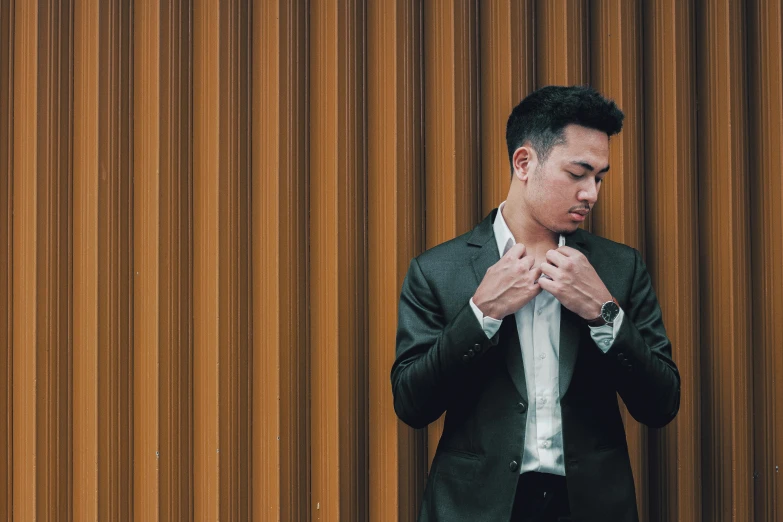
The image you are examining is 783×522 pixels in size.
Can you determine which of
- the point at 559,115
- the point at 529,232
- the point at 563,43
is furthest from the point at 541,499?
the point at 563,43

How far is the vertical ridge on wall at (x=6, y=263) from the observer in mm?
2584

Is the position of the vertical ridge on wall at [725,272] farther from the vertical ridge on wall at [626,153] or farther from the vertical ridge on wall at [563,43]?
the vertical ridge on wall at [563,43]

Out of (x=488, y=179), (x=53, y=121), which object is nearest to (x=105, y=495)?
(x=53, y=121)

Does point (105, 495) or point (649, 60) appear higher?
point (649, 60)

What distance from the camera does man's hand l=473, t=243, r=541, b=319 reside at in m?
1.71

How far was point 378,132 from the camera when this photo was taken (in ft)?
8.12

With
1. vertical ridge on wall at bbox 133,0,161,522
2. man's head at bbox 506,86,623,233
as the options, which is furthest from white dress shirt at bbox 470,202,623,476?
vertical ridge on wall at bbox 133,0,161,522

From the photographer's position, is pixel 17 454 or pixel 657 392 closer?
pixel 657 392

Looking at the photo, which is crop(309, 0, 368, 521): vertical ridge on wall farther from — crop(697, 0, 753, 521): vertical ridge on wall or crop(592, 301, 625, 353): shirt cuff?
crop(697, 0, 753, 521): vertical ridge on wall

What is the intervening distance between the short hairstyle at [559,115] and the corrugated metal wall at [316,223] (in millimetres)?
558

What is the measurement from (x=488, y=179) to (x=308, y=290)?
2.34 feet

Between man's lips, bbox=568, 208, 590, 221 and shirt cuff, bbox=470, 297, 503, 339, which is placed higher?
man's lips, bbox=568, 208, 590, 221

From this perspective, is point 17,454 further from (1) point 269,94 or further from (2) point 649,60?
(2) point 649,60

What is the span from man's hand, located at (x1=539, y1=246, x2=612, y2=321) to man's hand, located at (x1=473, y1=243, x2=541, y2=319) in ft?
0.12
